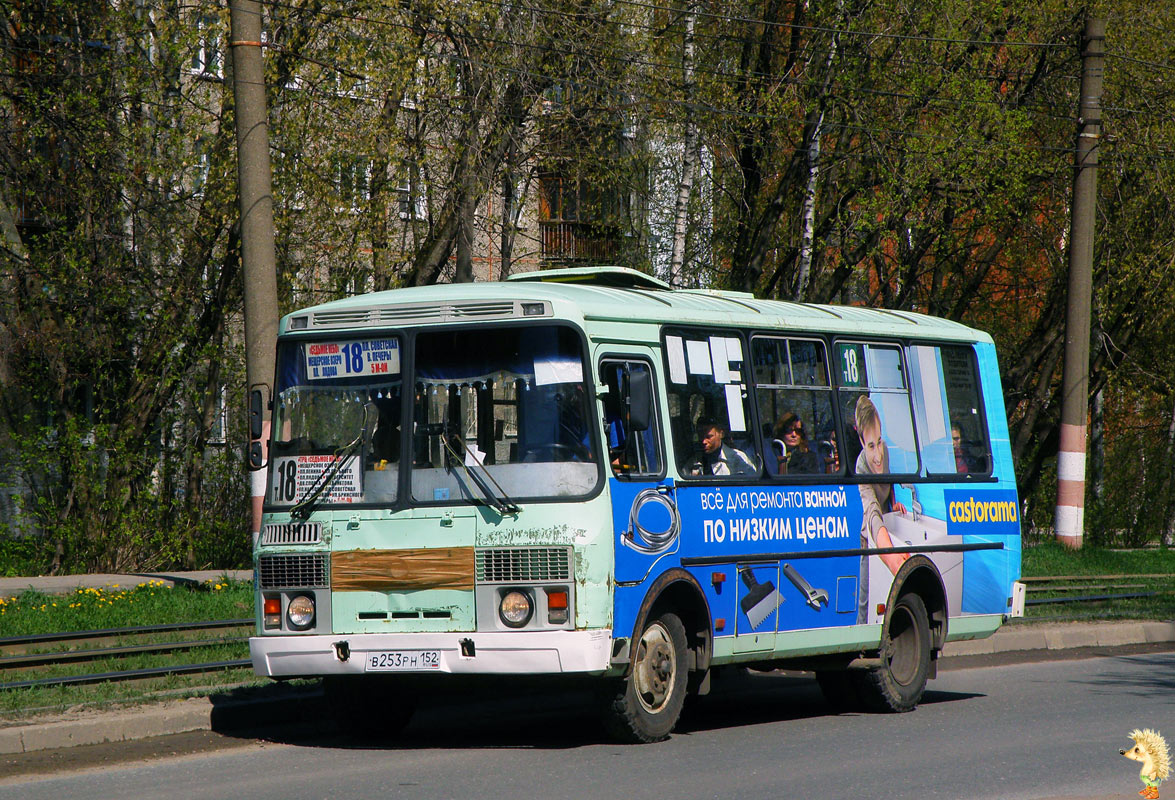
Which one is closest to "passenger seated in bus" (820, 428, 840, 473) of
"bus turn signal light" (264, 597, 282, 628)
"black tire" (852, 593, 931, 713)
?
"black tire" (852, 593, 931, 713)

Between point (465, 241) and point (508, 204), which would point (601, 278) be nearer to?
point (465, 241)

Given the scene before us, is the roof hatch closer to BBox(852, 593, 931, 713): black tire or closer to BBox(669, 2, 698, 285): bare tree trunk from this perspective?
BBox(852, 593, 931, 713): black tire

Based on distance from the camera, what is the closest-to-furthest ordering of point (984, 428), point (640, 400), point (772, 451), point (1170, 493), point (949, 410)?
point (640, 400) → point (772, 451) → point (949, 410) → point (984, 428) → point (1170, 493)

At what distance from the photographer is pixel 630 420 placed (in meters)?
9.22

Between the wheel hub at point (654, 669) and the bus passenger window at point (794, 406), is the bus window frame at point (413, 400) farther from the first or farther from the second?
the bus passenger window at point (794, 406)

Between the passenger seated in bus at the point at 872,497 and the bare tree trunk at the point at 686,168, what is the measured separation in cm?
1360

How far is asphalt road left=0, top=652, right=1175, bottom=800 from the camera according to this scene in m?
7.97

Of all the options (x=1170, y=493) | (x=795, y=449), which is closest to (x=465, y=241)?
(x=795, y=449)

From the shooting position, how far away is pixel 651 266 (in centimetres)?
2761

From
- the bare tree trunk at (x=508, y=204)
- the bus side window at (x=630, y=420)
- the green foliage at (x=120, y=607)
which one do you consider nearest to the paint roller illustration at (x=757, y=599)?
the bus side window at (x=630, y=420)

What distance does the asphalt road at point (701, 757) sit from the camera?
797 cm

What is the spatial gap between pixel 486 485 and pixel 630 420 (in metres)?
0.93

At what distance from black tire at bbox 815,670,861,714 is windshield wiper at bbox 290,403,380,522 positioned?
13.8 ft

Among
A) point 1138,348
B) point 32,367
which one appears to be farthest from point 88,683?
point 1138,348
